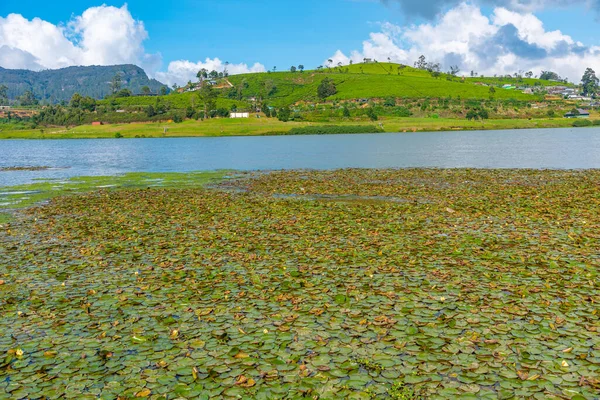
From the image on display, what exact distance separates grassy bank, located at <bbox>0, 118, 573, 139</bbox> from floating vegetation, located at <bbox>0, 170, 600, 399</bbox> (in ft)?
430

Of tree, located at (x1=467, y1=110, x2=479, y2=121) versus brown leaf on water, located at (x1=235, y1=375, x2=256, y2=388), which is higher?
tree, located at (x1=467, y1=110, x2=479, y2=121)

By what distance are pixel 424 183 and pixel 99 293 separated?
1149 inches

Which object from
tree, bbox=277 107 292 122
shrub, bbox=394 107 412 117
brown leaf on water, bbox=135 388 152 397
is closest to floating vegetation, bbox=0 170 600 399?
brown leaf on water, bbox=135 388 152 397

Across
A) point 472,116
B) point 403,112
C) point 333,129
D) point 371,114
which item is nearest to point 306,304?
point 333,129

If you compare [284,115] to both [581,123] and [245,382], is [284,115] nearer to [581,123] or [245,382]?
[581,123]

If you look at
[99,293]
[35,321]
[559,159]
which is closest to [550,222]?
[99,293]

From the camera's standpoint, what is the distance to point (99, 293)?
1484 cm

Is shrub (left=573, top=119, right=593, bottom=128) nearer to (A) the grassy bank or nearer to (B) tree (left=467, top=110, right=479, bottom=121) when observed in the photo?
(A) the grassy bank

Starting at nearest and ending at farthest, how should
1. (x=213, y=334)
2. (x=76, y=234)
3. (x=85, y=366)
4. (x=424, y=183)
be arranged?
(x=85, y=366)
(x=213, y=334)
(x=76, y=234)
(x=424, y=183)

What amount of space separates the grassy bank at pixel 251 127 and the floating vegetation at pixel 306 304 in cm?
13112

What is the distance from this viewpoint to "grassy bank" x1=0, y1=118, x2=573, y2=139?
154 metres

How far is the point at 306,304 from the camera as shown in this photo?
44.7ft

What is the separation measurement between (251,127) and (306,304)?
150370 millimetres

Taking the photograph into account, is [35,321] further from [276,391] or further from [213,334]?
[276,391]
